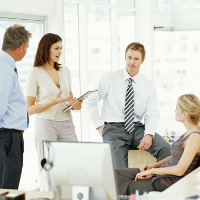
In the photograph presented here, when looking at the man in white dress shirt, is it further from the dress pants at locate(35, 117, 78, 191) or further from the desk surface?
the desk surface

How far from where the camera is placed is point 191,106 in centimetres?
307

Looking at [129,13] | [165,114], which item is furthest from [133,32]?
[165,114]

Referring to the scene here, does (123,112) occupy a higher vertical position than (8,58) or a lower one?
lower

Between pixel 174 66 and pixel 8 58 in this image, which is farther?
pixel 174 66

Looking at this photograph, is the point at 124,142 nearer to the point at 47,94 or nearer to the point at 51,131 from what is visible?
the point at 51,131

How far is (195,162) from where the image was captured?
2982 millimetres

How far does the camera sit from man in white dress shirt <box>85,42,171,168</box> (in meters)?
3.99

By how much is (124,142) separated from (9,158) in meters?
1.45

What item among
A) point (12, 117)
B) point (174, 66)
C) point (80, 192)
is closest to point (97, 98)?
point (12, 117)

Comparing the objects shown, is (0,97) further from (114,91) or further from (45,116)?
(114,91)

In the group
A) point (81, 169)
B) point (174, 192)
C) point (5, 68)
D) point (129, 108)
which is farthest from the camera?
point (129, 108)

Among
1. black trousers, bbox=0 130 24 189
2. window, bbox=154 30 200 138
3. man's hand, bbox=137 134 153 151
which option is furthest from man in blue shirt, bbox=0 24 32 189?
window, bbox=154 30 200 138

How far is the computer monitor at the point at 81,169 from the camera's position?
6.33 ft

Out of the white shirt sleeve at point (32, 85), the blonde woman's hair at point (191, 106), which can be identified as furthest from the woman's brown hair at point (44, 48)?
the blonde woman's hair at point (191, 106)
